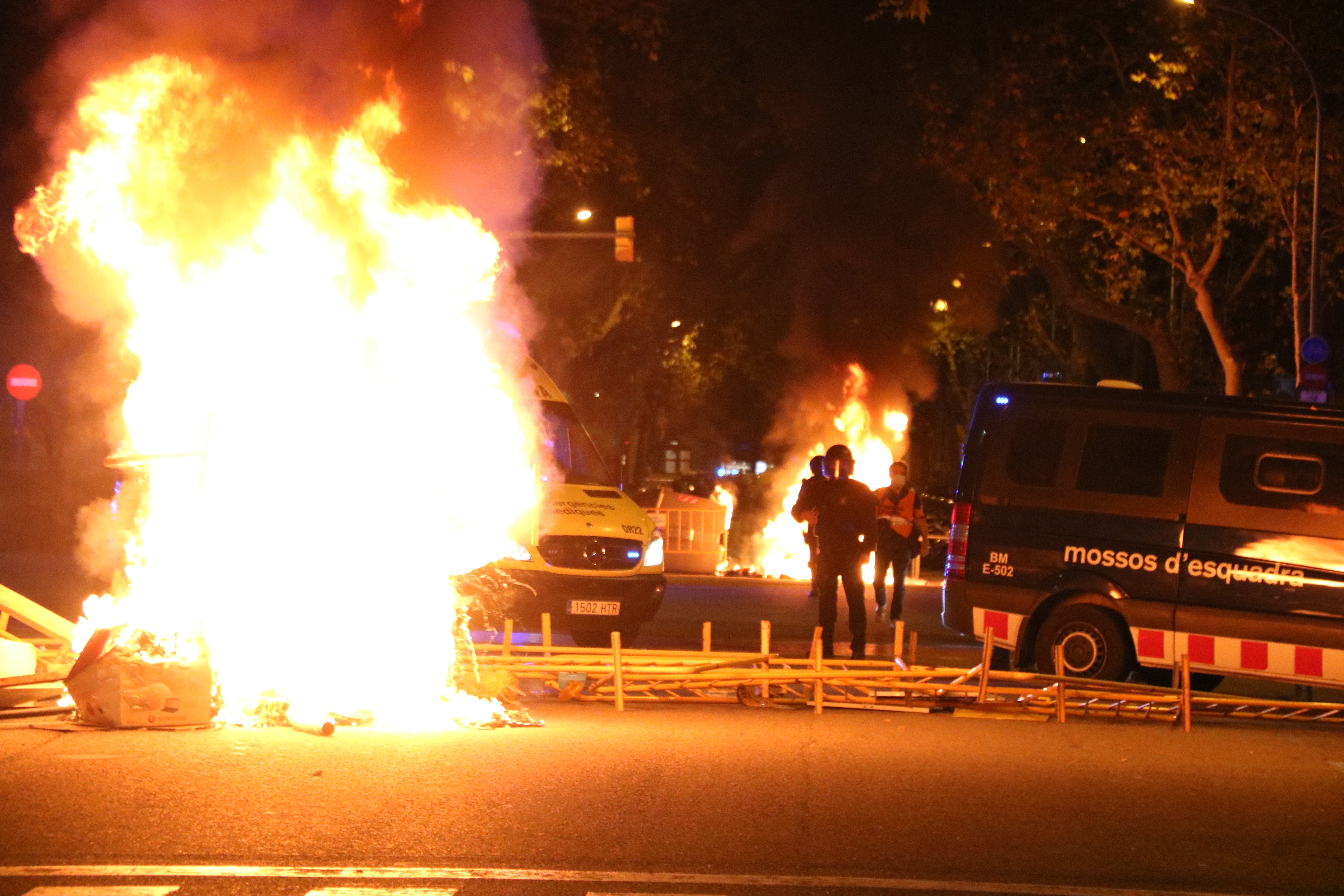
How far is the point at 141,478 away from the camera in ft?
30.3

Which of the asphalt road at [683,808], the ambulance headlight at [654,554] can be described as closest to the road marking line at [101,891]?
the asphalt road at [683,808]

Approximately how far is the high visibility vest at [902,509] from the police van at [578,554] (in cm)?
398

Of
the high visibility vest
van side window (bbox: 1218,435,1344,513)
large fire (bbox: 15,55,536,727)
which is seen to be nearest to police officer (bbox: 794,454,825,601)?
the high visibility vest

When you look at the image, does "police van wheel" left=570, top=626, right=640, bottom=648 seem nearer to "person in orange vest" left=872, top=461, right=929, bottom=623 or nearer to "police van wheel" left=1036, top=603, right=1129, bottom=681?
"police van wheel" left=1036, top=603, right=1129, bottom=681

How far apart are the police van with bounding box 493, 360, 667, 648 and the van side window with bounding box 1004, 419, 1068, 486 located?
3.27 meters

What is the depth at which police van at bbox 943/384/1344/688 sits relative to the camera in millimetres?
9938

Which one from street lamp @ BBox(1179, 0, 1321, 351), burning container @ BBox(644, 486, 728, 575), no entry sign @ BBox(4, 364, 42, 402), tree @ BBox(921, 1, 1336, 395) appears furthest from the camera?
burning container @ BBox(644, 486, 728, 575)

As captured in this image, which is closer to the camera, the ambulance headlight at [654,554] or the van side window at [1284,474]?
the van side window at [1284,474]

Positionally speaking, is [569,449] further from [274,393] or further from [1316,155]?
[1316,155]

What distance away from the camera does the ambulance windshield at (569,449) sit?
41.1 feet

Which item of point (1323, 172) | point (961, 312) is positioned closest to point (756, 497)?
point (961, 312)

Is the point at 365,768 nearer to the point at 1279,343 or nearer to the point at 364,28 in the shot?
the point at 364,28

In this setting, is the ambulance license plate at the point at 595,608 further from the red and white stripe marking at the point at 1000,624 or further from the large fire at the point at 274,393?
the red and white stripe marking at the point at 1000,624

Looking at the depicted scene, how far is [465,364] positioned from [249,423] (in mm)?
1684
